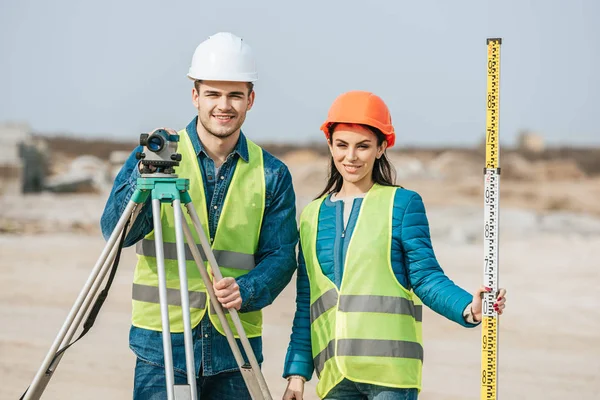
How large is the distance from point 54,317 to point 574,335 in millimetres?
6030

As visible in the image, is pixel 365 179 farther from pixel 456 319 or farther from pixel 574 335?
pixel 574 335

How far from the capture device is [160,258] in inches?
127

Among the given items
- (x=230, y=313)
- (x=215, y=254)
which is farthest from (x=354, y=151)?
(x=230, y=313)

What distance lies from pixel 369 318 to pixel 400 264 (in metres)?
0.25

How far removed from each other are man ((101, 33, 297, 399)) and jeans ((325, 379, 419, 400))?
0.41m

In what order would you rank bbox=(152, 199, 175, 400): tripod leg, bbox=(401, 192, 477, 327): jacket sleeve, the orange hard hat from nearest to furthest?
1. bbox=(152, 199, 175, 400): tripod leg
2. bbox=(401, 192, 477, 327): jacket sleeve
3. the orange hard hat

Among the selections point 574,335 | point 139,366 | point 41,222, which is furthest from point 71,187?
point 139,366

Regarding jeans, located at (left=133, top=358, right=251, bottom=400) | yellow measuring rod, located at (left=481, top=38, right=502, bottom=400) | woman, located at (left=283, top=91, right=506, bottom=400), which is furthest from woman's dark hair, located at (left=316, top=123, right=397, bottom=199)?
jeans, located at (left=133, top=358, right=251, bottom=400)

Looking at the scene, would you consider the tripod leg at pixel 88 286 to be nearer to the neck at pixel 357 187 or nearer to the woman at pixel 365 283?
the woman at pixel 365 283

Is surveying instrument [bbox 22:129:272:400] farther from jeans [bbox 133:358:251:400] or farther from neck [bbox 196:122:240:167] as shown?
neck [bbox 196:122:240:167]

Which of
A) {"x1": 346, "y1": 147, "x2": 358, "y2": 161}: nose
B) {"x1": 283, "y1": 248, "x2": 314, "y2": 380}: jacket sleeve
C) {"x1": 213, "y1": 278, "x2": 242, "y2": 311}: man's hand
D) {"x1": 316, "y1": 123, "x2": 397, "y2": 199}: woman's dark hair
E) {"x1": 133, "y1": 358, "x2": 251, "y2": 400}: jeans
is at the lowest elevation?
{"x1": 133, "y1": 358, "x2": 251, "y2": 400}: jeans

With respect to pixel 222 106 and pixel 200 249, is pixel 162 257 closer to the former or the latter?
pixel 200 249

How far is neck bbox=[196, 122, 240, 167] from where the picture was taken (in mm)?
3678

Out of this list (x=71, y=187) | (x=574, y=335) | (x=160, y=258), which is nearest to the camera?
(x=160, y=258)
